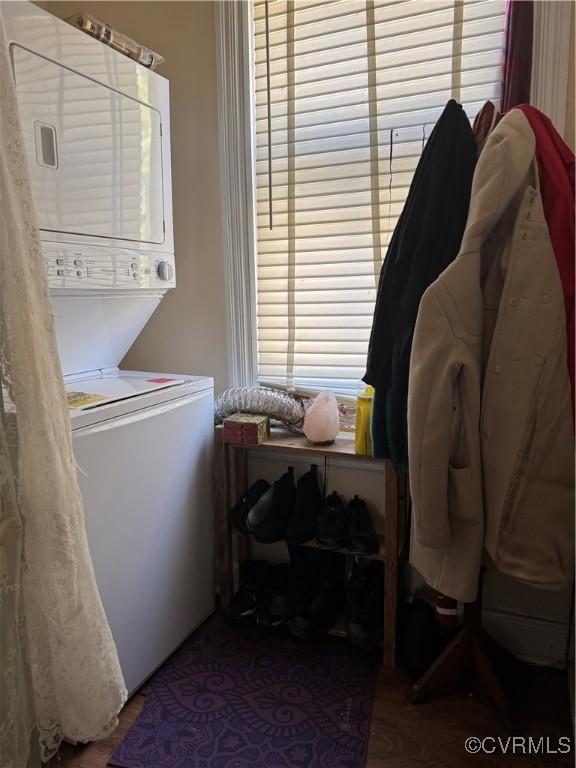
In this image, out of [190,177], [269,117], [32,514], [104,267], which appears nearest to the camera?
[32,514]

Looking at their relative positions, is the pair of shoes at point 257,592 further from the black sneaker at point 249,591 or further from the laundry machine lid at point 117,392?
the laundry machine lid at point 117,392

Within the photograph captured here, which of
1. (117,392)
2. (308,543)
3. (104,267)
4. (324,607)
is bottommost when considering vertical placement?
(324,607)

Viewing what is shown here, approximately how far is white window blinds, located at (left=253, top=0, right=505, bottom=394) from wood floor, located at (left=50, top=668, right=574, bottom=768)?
1.02 meters

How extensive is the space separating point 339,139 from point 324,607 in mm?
1609

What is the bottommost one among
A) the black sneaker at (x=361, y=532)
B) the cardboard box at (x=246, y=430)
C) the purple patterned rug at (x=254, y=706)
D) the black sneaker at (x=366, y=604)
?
the purple patterned rug at (x=254, y=706)

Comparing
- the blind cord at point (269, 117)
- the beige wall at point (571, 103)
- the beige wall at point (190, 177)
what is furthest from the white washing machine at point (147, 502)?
the beige wall at point (571, 103)

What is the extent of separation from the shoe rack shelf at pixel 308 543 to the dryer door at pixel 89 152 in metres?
0.77

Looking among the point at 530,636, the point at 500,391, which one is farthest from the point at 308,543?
the point at 500,391

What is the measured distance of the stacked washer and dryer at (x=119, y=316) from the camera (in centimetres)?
126

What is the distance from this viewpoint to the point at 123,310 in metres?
1.62

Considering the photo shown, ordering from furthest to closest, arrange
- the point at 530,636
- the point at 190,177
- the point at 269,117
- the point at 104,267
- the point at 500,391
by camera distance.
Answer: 1. the point at 190,177
2. the point at 269,117
3. the point at 530,636
4. the point at 104,267
5. the point at 500,391

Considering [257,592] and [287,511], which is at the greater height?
[287,511]

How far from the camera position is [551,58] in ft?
4.60

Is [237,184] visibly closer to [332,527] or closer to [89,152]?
[89,152]
